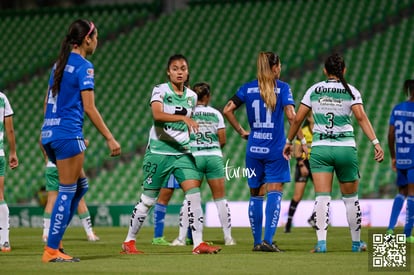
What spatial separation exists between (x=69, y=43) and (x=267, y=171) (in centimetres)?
338

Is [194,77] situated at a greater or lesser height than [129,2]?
lesser

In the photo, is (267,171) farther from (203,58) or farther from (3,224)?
(203,58)

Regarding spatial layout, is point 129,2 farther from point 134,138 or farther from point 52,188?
point 52,188

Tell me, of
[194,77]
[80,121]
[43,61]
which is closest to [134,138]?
[194,77]

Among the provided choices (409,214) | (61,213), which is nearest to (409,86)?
(409,214)

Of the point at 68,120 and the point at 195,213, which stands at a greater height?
the point at 68,120

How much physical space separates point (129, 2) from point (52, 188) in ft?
75.0

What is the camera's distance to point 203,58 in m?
31.0

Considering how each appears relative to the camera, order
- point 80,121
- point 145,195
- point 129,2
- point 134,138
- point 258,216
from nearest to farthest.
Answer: point 80,121, point 145,195, point 258,216, point 134,138, point 129,2

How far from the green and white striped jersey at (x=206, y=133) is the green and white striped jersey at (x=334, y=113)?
2767mm

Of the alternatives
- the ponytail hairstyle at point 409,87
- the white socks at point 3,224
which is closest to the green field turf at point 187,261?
the white socks at point 3,224

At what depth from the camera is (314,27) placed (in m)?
30.6

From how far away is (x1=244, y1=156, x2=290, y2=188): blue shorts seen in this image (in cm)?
1177

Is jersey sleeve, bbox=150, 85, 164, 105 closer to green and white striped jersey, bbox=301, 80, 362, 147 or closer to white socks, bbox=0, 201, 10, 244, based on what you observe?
green and white striped jersey, bbox=301, 80, 362, 147
